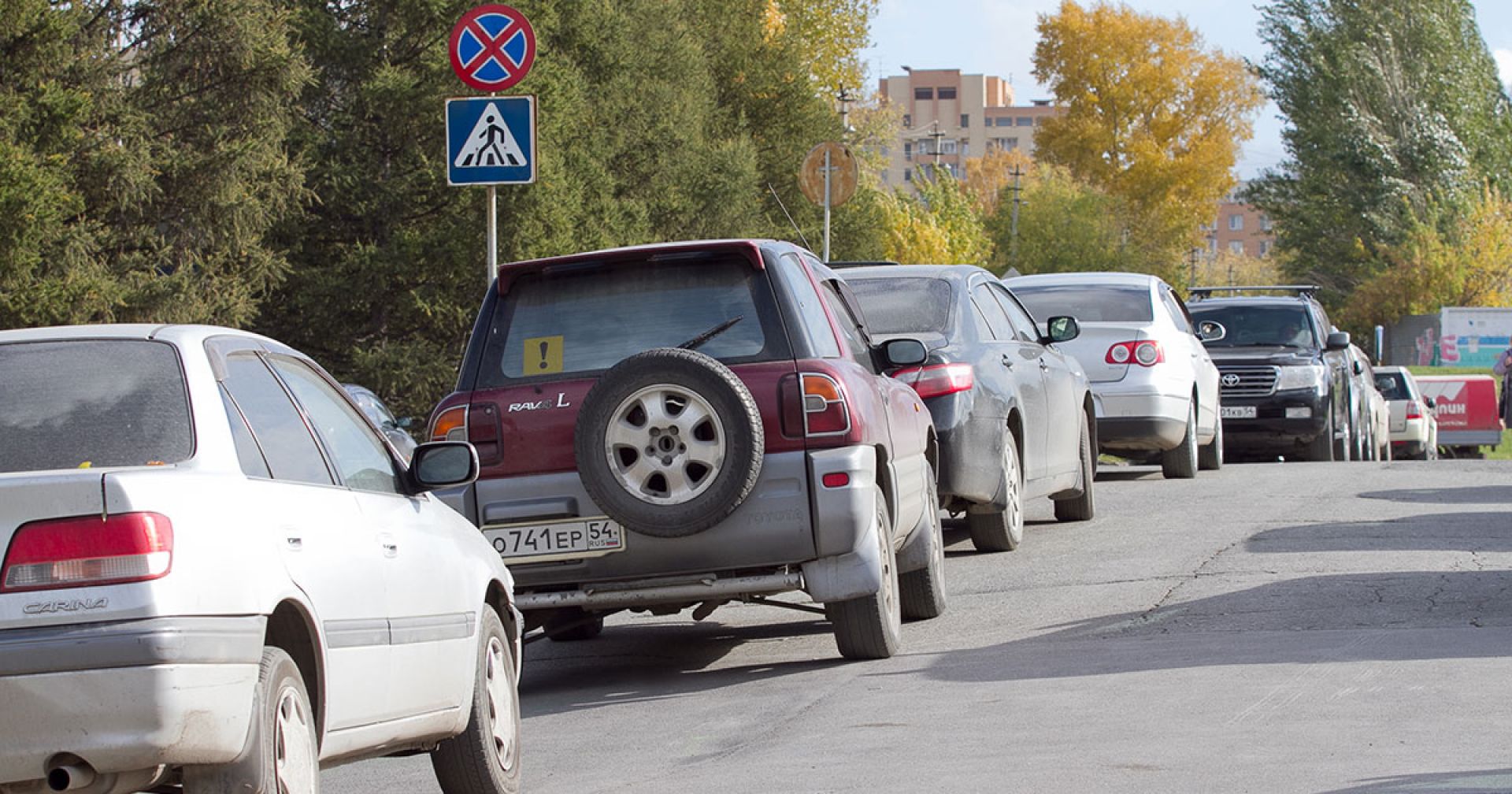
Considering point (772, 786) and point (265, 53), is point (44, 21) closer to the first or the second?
point (265, 53)

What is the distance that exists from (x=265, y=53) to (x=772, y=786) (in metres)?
30.6

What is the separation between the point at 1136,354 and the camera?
17672 mm

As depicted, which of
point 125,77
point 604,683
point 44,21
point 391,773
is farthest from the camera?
point 125,77

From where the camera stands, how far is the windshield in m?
23.3

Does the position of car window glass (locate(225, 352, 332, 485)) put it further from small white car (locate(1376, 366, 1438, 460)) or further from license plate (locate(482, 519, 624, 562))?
small white car (locate(1376, 366, 1438, 460))

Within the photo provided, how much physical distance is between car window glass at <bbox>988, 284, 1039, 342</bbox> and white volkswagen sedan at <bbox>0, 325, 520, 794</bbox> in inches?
322

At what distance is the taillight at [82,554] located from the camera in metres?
4.40

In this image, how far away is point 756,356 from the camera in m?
8.81

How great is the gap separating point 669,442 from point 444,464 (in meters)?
2.31

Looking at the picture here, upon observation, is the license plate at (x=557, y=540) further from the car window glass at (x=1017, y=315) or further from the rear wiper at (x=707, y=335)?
the car window glass at (x=1017, y=315)

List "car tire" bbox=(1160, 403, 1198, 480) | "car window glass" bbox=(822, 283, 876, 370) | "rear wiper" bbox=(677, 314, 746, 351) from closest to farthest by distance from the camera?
"rear wiper" bbox=(677, 314, 746, 351) < "car window glass" bbox=(822, 283, 876, 370) < "car tire" bbox=(1160, 403, 1198, 480)

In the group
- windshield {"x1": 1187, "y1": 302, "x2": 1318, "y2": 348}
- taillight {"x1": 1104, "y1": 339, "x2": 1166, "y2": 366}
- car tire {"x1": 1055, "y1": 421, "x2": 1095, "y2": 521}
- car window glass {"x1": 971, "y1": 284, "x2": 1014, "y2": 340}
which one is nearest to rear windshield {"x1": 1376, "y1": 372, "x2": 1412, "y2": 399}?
windshield {"x1": 1187, "y1": 302, "x2": 1318, "y2": 348}

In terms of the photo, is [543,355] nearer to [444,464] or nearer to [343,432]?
Result: [444,464]

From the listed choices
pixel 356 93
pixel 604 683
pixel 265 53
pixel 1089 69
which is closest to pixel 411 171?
pixel 356 93
